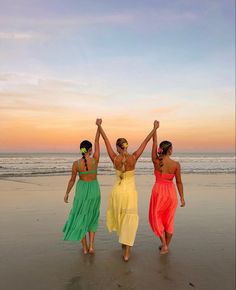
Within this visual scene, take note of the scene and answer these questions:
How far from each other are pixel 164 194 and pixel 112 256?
1471mm

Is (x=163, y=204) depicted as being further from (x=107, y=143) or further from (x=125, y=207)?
(x=107, y=143)

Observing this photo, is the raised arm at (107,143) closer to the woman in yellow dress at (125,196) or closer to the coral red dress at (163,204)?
the woman in yellow dress at (125,196)

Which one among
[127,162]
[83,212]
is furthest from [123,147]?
[83,212]

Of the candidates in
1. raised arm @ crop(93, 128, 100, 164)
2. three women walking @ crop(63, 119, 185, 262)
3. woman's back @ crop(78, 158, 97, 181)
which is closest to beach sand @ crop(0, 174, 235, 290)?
three women walking @ crop(63, 119, 185, 262)

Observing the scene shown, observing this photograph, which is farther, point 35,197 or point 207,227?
point 35,197

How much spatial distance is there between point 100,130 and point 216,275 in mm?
3127

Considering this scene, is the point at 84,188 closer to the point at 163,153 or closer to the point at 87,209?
the point at 87,209

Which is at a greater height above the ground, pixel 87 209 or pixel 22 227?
pixel 87 209

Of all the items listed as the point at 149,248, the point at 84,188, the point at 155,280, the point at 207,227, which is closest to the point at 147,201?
the point at 207,227

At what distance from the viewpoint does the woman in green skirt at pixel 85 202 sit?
6.08m

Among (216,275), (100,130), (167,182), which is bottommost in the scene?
(216,275)

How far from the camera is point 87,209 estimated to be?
6.14 metres

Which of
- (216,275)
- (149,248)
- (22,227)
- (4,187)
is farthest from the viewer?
(4,187)

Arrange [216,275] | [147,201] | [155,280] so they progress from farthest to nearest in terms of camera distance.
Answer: [147,201] < [216,275] < [155,280]
